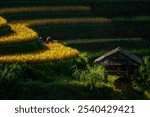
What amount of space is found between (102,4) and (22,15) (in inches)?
430

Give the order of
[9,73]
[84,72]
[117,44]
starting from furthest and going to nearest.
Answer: [117,44] < [84,72] < [9,73]

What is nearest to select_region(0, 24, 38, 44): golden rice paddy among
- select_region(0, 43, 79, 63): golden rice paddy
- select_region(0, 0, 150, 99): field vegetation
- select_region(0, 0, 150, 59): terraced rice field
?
select_region(0, 0, 150, 99): field vegetation

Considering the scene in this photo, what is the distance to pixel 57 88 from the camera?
3625 centimetres

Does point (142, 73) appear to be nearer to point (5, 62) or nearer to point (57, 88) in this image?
point (57, 88)

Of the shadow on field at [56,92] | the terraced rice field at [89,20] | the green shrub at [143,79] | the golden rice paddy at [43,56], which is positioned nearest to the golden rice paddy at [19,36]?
the golden rice paddy at [43,56]

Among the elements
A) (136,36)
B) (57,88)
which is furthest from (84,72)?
(136,36)

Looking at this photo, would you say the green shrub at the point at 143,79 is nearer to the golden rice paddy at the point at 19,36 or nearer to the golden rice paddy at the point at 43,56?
the golden rice paddy at the point at 43,56

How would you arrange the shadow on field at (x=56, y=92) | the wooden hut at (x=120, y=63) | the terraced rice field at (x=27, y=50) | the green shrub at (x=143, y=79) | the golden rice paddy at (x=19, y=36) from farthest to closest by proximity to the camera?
the golden rice paddy at (x=19, y=36) < the terraced rice field at (x=27, y=50) < the green shrub at (x=143, y=79) < the wooden hut at (x=120, y=63) < the shadow on field at (x=56, y=92)

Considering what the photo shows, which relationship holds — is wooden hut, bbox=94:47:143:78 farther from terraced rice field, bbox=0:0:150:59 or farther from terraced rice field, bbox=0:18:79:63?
terraced rice field, bbox=0:0:150:59

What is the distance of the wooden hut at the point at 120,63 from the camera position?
3900 centimetres

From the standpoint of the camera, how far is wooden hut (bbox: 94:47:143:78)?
39.0 meters

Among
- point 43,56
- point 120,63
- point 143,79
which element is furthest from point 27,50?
point 143,79

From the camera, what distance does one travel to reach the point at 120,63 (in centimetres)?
3919

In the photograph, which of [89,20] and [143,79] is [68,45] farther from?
[143,79]
